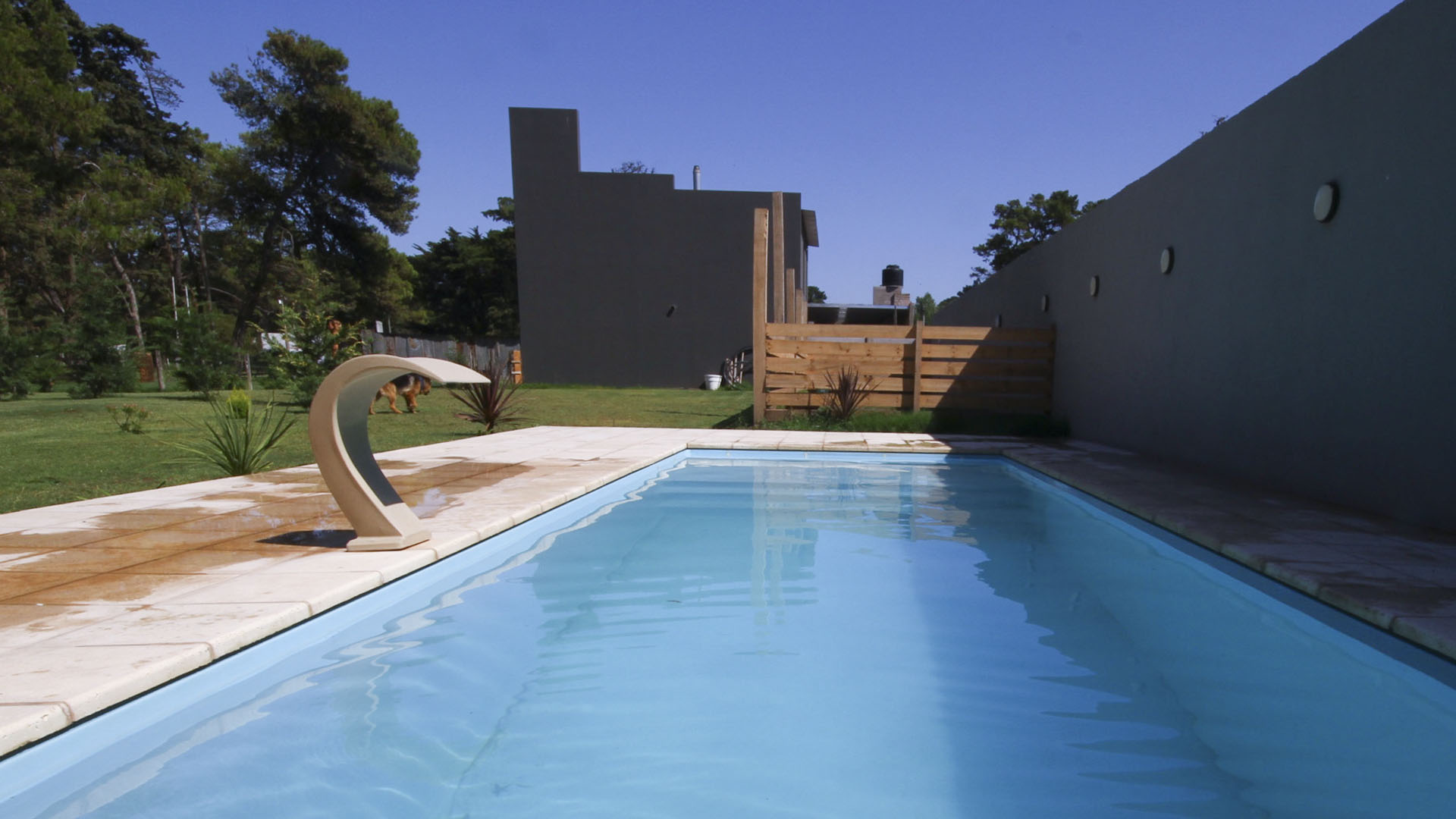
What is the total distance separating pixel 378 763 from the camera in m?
2.12

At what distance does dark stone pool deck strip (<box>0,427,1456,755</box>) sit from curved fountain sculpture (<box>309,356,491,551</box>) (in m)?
0.15

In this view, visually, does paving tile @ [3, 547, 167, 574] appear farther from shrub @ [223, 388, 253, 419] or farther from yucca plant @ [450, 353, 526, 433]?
yucca plant @ [450, 353, 526, 433]

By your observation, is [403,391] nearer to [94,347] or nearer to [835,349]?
[94,347]

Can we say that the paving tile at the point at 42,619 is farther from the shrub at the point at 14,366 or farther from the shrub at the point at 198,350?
the shrub at the point at 14,366

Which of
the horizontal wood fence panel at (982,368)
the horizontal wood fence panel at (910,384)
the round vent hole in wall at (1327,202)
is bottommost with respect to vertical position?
the horizontal wood fence panel at (910,384)

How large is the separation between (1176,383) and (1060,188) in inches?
1382

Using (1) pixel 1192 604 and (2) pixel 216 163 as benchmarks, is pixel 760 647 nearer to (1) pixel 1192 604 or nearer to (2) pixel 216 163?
(1) pixel 1192 604

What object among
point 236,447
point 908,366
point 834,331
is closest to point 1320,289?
point 908,366

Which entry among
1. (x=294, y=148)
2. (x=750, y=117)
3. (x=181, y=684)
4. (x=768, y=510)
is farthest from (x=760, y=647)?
(x=294, y=148)

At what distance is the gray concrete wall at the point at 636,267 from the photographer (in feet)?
66.5

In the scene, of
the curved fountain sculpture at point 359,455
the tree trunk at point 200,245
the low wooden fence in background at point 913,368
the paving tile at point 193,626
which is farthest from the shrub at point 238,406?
the tree trunk at point 200,245

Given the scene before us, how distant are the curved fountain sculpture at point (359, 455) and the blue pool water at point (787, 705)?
374 mm

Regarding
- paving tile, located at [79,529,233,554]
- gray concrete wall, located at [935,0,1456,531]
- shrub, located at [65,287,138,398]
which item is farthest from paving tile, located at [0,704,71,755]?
shrub, located at [65,287,138,398]

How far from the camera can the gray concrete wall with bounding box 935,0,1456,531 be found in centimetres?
405
